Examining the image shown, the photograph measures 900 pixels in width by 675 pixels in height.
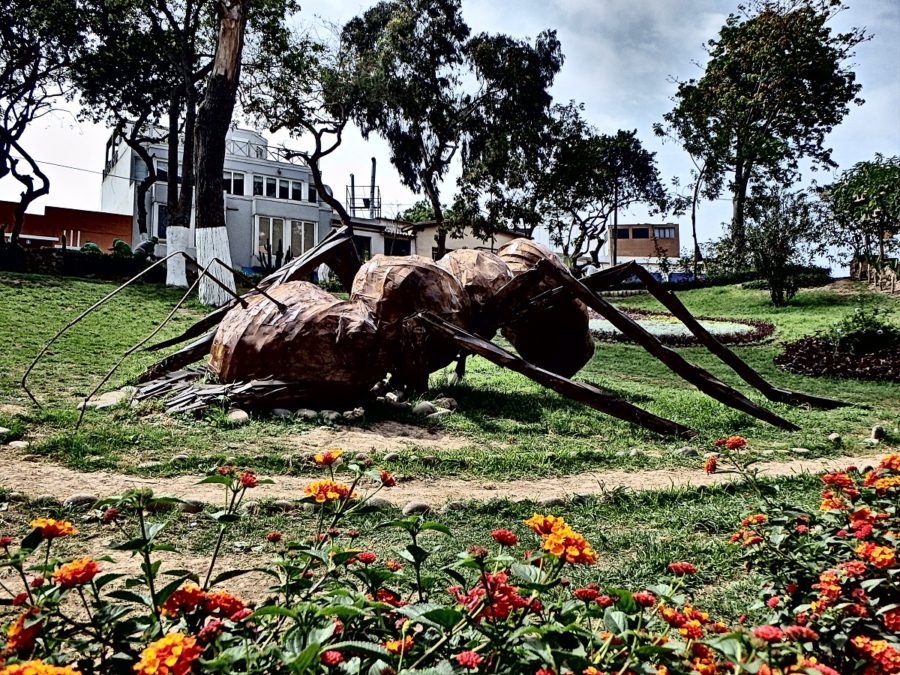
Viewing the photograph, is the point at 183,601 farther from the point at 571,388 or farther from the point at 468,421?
the point at 468,421

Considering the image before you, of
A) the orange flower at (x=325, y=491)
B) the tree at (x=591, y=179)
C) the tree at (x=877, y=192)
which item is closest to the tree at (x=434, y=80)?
the tree at (x=591, y=179)

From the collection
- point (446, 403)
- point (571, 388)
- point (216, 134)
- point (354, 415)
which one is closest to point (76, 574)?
point (571, 388)

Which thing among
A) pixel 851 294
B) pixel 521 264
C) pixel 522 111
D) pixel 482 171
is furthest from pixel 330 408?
pixel 522 111

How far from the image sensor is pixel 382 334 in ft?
20.0

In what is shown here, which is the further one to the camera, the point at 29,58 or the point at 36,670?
the point at 29,58

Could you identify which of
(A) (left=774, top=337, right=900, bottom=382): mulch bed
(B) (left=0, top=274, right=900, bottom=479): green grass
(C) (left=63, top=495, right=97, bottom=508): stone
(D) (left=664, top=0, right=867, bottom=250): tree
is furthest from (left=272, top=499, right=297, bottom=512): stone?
(D) (left=664, top=0, right=867, bottom=250): tree

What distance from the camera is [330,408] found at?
603 centimetres

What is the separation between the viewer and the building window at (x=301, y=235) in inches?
1404

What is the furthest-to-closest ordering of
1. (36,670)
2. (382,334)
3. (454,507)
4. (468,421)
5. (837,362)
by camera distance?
(837,362) < (468,421) < (382,334) < (454,507) < (36,670)

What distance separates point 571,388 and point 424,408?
1528mm

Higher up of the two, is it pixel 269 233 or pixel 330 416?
pixel 269 233

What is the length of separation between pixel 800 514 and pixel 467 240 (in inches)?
1649

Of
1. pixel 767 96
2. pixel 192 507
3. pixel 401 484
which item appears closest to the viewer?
pixel 192 507

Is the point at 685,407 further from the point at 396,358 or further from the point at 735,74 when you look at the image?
the point at 735,74
